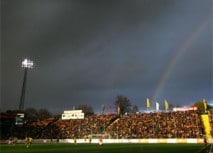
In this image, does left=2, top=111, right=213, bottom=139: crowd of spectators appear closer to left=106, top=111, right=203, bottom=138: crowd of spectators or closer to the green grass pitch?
left=106, top=111, right=203, bottom=138: crowd of spectators

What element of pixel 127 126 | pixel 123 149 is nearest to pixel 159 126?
pixel 127 126

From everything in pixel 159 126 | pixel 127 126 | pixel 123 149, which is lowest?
pixel 123 149

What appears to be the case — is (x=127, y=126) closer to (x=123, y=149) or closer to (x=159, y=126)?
(x=159, y=126)

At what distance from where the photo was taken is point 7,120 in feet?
387

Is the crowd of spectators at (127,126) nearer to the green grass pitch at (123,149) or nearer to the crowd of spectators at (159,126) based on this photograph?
the crowd of spectators at (159,126)

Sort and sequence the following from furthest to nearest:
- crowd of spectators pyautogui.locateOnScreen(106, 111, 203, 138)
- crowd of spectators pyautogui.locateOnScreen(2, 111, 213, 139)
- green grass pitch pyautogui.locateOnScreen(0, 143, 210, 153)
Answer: crowd of spectators pyautogui.locateOnScreen(2, 111, 213, 139) → crowd of spectators pyautogui.locateOnScreen(106, 111, 203, 138) → green grass pitch pyautogui.locateOnScreen(0, 143, 210, 153)

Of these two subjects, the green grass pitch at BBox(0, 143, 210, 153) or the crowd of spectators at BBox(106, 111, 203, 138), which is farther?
the crowd of spectators at BBox(106, 111, 203, 138)

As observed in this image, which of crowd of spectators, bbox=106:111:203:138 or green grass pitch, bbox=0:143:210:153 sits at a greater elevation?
crowd of spectators, bbox=106:111:203:138

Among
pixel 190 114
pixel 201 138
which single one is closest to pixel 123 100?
pixel 190 114

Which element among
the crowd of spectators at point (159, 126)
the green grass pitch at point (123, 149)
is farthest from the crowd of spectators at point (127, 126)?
the green grass pitch at point (123, 149)

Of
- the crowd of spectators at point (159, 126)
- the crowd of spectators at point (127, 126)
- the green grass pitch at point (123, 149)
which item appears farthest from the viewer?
the crowd of spectators at point (127, 126)

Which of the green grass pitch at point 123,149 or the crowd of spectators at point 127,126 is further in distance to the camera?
the crowd of spectators at point 127,126

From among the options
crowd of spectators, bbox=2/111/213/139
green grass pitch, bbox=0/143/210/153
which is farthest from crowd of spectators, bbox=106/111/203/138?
green grass pitch, bbox=0/143/210/153

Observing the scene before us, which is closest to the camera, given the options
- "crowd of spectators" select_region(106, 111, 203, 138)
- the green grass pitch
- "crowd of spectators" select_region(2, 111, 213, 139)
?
the green grass pitch
